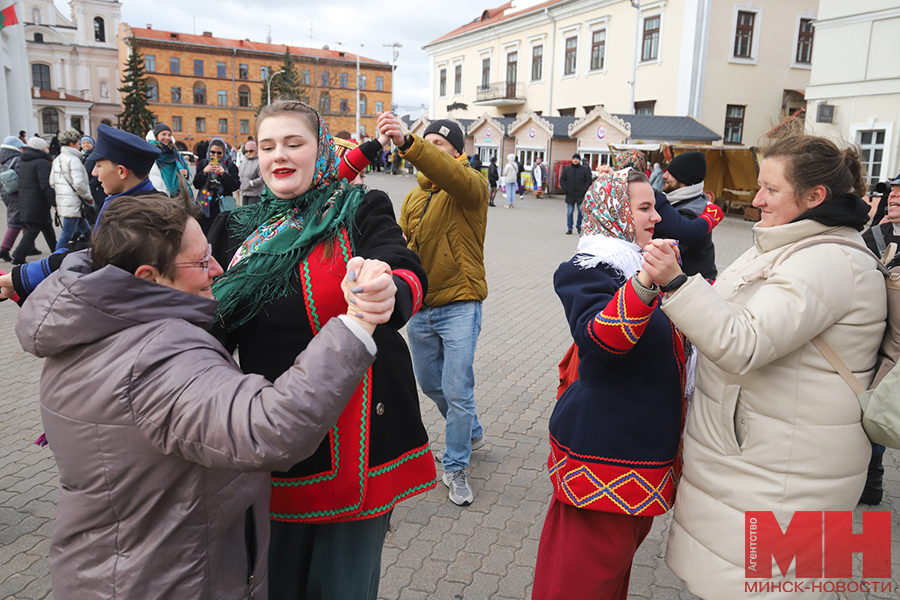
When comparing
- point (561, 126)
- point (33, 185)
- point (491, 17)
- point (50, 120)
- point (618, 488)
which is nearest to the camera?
point (618, 488)

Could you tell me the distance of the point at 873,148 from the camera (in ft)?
59.9

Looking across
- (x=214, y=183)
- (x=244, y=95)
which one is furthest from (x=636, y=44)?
(x=244, y=95)

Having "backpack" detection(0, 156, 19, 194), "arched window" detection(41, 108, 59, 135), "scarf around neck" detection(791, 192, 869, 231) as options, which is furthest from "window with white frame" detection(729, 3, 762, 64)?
"arched window" detection(41, 108, 59, 135)

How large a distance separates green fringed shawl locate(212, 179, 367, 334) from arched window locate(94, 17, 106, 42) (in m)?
87.8

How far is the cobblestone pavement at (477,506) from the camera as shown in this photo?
2943 millimetres

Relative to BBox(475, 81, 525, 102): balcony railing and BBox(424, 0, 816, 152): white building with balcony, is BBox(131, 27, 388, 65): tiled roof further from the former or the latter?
BBox(424, 0, 816, 152): white building with balcony

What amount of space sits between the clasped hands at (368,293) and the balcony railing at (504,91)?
37.0 m

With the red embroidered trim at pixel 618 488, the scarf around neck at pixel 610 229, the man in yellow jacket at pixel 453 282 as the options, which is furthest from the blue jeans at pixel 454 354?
the red embroidered trim at pixel 618 488

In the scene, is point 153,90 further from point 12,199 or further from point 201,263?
point 201,263

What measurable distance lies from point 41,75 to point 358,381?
85398 millimetres

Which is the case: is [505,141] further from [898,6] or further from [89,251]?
[89,251]

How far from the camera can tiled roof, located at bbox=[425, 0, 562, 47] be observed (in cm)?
3528

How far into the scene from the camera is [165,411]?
123 centimetres

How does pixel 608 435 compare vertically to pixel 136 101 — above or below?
below
